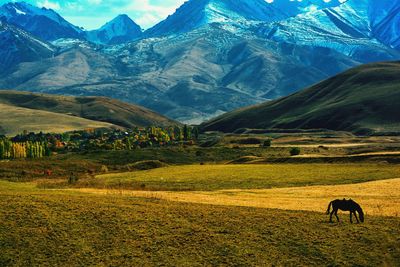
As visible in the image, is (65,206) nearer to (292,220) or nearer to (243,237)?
(243,237)

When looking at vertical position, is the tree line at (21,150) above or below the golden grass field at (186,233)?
above

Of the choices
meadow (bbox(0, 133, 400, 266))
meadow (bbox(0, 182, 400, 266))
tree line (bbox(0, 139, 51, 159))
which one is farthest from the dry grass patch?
tree line (bbox(0, 139, 51, 159))

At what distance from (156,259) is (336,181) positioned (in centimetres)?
6096

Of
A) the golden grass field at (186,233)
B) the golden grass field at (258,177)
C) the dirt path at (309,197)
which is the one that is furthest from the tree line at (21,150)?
the golden grass field at (186,233)

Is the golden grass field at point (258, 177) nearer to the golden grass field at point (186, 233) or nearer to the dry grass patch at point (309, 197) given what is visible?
the dry grass patch at point (309, 197)

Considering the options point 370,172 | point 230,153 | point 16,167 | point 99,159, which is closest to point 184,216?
point 370,172

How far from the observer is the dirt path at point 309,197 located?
54.3 m

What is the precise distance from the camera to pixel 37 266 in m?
35.7

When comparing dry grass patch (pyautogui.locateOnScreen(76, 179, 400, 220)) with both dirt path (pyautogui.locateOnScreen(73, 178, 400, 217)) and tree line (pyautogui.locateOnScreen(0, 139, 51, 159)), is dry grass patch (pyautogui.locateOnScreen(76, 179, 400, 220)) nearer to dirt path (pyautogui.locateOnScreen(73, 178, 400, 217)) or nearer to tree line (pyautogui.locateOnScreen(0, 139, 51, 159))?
dirt path (pyautogui.locateOnScreen(73, 178, 400, 217))

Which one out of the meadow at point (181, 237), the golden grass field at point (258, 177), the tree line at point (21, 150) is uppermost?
the tree line at point (21, 150)

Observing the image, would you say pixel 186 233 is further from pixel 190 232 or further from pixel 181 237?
pixel 181 237

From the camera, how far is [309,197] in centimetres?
6719

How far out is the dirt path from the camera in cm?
5434

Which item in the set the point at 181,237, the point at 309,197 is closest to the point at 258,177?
the point at 309,197
